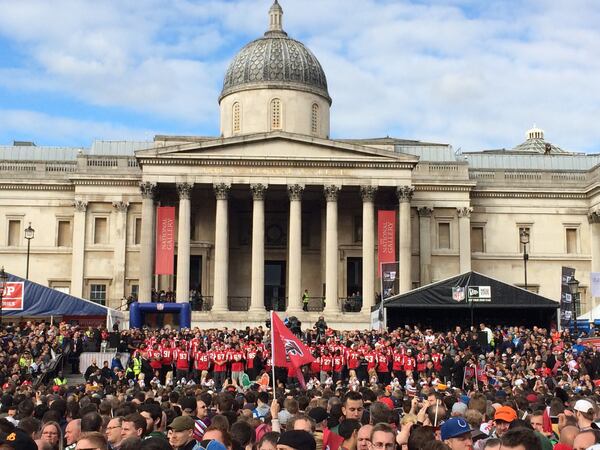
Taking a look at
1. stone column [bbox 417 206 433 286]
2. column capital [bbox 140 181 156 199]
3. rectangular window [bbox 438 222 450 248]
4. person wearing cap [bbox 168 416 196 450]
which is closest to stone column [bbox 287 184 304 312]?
column capital [bbox 140 181 156 199]

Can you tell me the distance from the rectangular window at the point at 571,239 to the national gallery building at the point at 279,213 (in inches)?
2.7

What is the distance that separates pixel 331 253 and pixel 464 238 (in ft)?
36.0

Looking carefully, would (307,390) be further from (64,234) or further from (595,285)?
(64,234)

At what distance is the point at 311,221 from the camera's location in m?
56.7

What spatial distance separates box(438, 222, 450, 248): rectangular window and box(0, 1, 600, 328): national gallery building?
12 cm

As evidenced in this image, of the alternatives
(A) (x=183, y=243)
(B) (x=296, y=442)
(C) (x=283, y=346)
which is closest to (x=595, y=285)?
(A) (x=183, y=243)

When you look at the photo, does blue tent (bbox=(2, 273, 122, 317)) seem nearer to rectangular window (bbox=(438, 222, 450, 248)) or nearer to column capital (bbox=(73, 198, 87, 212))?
column capital (bbox=(73, 198, 87, 212))

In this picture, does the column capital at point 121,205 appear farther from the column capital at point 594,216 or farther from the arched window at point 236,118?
the column capital at point 594,216

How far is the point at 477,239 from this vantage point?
5959 cm

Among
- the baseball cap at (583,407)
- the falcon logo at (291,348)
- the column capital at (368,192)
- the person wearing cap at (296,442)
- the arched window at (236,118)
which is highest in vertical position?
the arched window at (236,118)

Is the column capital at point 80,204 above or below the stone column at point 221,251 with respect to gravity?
above

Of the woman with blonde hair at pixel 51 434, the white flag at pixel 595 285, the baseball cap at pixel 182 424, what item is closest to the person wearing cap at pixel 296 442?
the baseball cap at pixel 182 424

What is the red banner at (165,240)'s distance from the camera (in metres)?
49.5

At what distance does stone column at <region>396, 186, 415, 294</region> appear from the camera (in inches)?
2009
